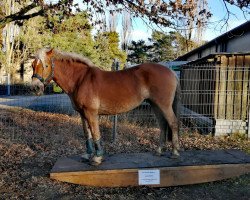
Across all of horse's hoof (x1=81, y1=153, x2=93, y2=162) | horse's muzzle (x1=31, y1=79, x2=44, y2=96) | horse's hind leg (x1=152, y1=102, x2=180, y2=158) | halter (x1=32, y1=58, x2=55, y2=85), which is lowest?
horse's hoof (x1=81, y1=153, x2=93, y2=162)

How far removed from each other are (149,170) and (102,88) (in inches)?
56.2

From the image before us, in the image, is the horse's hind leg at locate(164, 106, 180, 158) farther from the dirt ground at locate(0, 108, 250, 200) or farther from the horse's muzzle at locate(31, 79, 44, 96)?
the horse's muzzle at locate(31, 79, 44, 96)

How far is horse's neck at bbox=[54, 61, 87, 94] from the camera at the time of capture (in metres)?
4.74

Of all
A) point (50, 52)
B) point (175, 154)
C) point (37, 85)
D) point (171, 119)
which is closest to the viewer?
point (37, 85)

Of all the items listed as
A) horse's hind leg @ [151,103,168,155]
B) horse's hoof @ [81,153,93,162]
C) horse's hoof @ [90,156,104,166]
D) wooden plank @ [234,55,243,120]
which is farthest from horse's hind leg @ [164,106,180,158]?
wooden plank @ [234,55,243,120]

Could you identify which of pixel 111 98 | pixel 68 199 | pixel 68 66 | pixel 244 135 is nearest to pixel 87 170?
pixel 68 199

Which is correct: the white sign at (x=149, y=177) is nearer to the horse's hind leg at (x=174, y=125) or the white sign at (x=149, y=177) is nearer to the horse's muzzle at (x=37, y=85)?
the horse's hind leg at (x=174, y=125)

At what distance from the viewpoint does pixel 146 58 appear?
124ft

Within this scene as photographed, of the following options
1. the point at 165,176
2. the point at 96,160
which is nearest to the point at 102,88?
the point at 96,160

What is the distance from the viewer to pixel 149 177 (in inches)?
189

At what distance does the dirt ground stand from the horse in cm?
77

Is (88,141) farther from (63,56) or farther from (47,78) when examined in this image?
(63,56)

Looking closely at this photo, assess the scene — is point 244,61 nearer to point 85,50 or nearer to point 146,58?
point 85,50

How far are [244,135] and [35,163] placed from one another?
579cm
